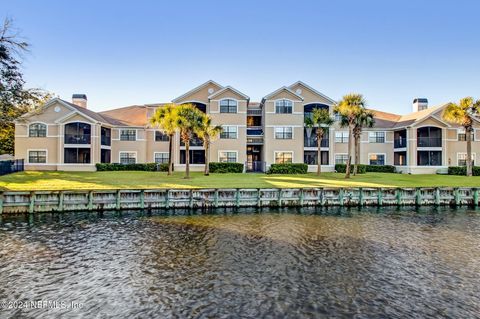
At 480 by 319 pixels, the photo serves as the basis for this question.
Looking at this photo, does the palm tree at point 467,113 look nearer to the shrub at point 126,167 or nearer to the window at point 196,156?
the window at point 196,156

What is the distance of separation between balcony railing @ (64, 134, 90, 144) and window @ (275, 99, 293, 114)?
1016 inches

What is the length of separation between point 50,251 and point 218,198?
478 inches

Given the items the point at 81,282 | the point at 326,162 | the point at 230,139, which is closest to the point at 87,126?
the point at 230,139

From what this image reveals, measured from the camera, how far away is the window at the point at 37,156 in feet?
140

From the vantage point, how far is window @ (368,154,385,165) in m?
48.0

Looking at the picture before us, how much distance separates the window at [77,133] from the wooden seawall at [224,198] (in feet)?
75.7

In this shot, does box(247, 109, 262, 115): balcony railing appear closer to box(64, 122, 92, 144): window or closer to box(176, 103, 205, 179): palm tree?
box(176, 103, 205, 179): palm tree

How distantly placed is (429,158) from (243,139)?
27.0 m

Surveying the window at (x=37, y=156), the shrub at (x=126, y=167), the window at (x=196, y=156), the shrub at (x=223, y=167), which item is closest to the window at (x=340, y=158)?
the shrub at (x=223, y=167)

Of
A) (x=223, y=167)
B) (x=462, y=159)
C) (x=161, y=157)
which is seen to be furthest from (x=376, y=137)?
(x=161, y=157)

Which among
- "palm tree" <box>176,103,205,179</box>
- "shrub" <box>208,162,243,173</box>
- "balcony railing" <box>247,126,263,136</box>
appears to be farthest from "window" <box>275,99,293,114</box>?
"palm tree" <box>176,103,205,179</box>

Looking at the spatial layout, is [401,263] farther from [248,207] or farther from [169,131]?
[169,131]

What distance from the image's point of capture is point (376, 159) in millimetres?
48125

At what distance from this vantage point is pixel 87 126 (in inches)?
1720
